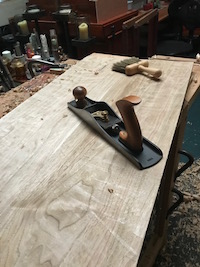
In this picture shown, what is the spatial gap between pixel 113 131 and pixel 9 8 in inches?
63.3

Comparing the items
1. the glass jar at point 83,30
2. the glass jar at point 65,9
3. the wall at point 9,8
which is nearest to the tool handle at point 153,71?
the glass jar at point 83,30

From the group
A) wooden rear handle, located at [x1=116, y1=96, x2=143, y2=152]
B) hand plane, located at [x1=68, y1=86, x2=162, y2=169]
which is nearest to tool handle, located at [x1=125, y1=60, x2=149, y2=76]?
hand plane, located at [x1=68, y1=86, x2=162, y2=169]

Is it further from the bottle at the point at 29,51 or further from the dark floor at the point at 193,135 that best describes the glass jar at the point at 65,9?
the dark floor at the point at 193,135

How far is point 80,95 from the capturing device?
0.69 metres

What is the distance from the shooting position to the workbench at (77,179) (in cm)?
40

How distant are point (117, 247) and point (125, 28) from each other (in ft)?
5.23

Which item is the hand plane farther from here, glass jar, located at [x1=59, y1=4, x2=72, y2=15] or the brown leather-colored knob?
glass jar, located at [x1=59, y1=4, x2=72, y2=15]

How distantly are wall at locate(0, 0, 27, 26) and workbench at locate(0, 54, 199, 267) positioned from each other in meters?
1.20

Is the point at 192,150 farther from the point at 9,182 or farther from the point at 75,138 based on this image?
the point at 9,182

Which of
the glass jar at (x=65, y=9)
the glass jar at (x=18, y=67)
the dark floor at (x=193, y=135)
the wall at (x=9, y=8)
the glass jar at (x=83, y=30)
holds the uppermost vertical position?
the glass jar at (x=65, y=9)

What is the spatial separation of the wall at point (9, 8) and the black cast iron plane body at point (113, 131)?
4.36 feet

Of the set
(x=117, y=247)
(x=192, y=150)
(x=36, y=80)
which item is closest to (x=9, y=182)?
(x=117, y=247)

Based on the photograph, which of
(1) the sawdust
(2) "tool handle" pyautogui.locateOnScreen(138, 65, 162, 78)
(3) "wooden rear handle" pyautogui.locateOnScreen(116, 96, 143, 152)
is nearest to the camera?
(3) "wooden rear handle" pyautogui.locateOnScreen(116, 96, 143, 152)

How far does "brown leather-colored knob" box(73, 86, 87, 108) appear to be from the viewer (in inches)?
27.0
